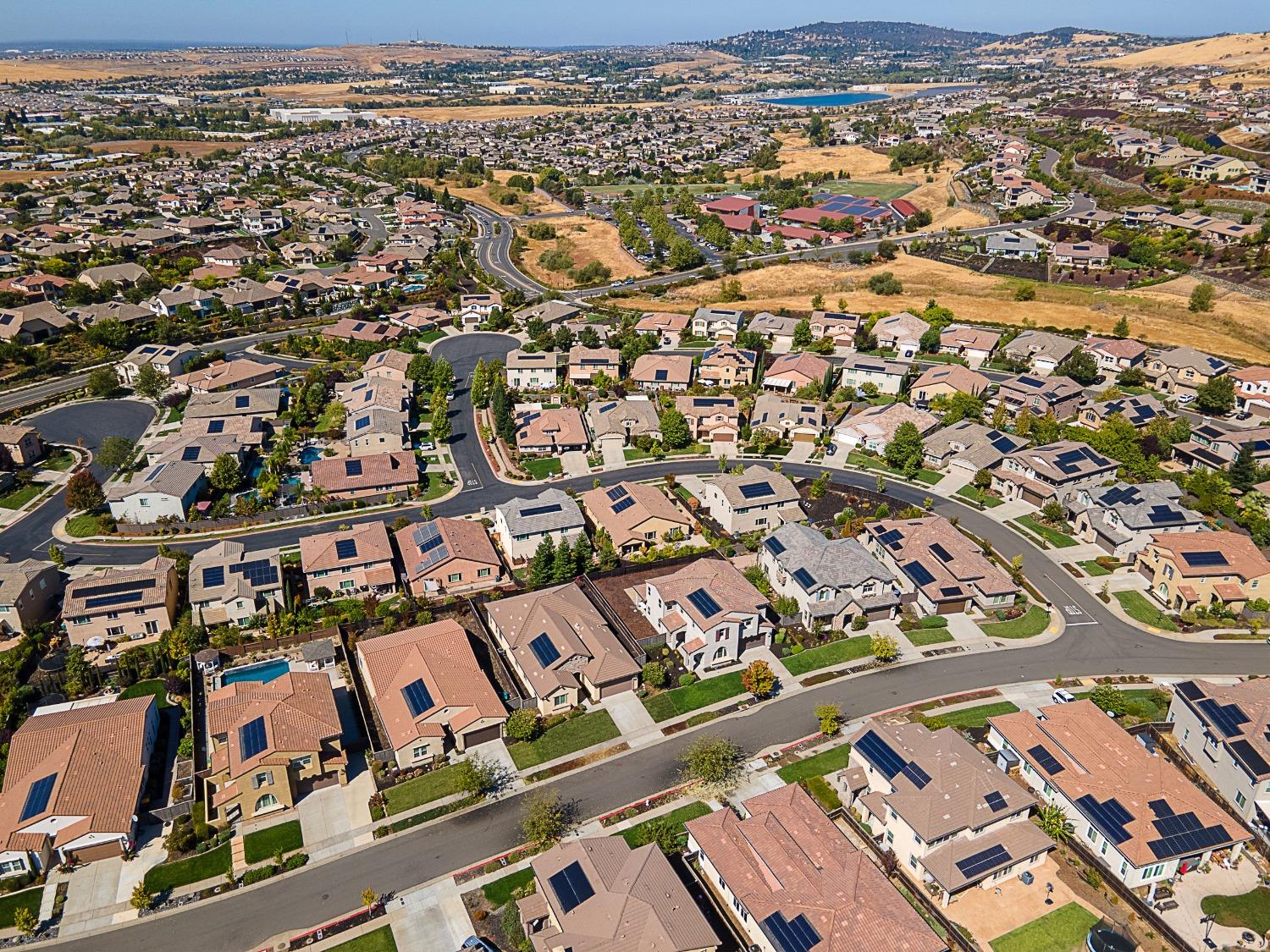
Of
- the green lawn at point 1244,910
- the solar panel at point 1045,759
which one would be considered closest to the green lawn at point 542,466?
the solar panel at point 1045,759

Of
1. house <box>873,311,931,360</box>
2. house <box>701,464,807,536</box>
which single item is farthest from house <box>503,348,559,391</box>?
house <box>873,311,931,360</box>

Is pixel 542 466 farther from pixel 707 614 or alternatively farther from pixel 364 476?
pixel 707 614

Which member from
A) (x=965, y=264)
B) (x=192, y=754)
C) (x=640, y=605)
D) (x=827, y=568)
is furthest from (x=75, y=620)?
(x=965, y=264)

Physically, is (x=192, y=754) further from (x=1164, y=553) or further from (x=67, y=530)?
(x=1164, y=553)

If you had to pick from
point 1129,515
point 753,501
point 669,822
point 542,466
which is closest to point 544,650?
point 669,822

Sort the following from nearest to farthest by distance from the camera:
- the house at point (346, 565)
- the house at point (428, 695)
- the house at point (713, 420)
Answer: the house at point (428, 695), the house at point (346, 565), the house at point (713, 420)

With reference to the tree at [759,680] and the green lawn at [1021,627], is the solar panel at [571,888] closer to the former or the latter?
the tree at [759,680]
